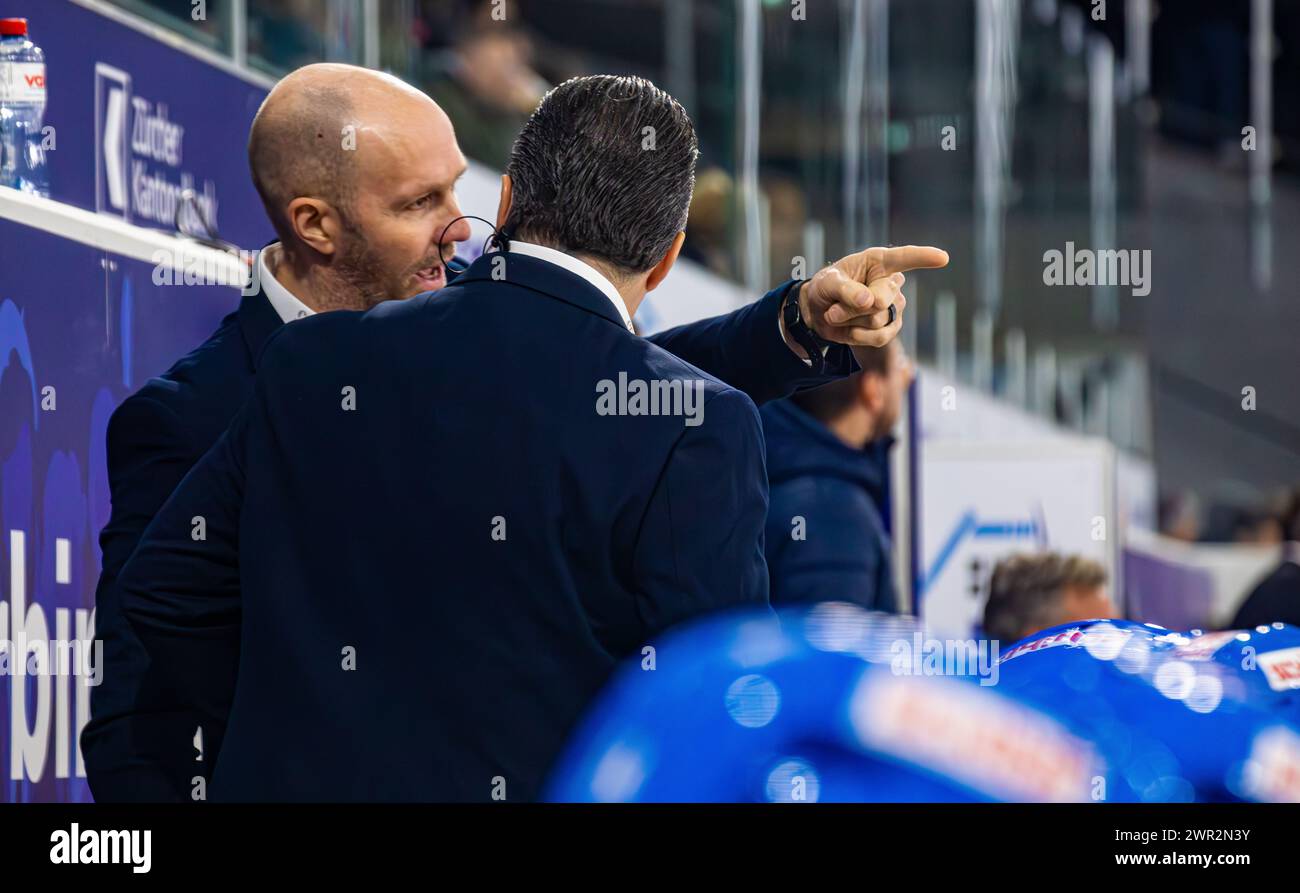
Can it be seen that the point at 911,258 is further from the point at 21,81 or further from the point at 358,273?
the point at 21,81

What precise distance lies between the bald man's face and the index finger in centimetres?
68

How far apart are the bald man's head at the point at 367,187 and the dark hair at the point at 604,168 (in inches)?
20.3

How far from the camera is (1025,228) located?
13.5 meters

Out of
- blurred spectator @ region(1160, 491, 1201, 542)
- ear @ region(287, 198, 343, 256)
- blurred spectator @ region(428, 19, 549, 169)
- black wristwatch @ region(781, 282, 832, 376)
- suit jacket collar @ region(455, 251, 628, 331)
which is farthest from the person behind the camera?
blurred spectator @ region(1160, 491, 1201, 542)

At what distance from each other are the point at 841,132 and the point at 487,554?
22.5ft

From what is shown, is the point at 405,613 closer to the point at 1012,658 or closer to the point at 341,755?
the point at 341,755

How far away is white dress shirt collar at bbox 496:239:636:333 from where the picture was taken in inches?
63.4

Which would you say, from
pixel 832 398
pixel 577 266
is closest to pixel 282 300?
pixel 577 266

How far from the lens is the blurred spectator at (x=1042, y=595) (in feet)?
13.3

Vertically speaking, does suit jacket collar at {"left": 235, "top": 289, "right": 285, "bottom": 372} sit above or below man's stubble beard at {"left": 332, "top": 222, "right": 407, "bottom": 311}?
below

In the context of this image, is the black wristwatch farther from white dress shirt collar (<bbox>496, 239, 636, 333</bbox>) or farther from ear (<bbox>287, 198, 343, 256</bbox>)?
ear (<bbox>287, 198, 343, 256</bbox>)

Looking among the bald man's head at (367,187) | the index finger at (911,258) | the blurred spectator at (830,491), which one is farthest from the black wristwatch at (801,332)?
the blurred spectator at (830,491)

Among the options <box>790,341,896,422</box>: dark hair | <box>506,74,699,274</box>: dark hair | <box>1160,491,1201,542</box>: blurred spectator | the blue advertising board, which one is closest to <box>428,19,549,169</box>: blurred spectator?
<box>790,341,896,422</box>: dark hair

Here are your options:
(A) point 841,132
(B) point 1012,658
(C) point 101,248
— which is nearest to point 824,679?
(B) point 1012,658
